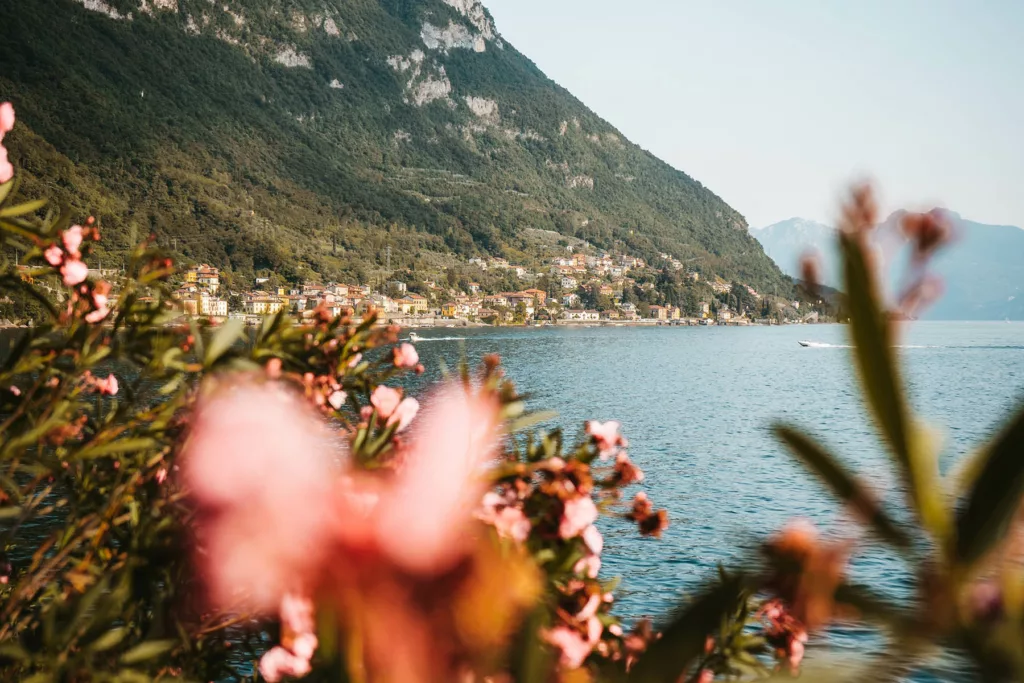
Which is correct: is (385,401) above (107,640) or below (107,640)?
above

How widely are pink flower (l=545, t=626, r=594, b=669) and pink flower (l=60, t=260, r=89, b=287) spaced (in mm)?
1713

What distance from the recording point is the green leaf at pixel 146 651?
1.67 metres

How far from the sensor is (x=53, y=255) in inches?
96.7

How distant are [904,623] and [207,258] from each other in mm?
97678

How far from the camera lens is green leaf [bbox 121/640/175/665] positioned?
1673 mm

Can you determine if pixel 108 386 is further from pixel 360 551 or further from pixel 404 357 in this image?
pixel 360 551

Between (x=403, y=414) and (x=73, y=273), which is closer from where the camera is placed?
(x=403, y=414)

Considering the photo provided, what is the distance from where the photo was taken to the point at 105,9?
147500 millimetres

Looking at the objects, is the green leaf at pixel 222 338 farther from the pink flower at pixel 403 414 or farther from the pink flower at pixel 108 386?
the pink flower at pixel 108 386

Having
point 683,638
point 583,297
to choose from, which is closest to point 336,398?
point 683,638

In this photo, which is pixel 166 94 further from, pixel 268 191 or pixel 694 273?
pixel 694 273

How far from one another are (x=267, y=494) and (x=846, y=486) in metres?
0.21

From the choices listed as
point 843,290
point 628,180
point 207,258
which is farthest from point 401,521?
point 628,180

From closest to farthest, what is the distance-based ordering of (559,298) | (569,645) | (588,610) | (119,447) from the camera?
(569,645), (588,610), (119,447), (559,298)
